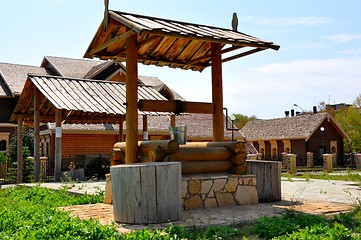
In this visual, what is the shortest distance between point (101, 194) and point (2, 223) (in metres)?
3.65

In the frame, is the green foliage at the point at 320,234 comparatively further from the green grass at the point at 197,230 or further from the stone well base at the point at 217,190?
the stone well base at the point at 217,190

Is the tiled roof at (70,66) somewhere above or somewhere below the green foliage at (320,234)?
above

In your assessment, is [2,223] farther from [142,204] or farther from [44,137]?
[44,137]

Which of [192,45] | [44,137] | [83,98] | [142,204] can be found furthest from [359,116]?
[142,204]

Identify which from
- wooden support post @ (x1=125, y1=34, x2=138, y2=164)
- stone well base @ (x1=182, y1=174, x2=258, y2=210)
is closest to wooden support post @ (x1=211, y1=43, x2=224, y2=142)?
stone well base @ (x1=182, y1=174, x2=258, y2=210)

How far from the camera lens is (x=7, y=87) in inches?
1240

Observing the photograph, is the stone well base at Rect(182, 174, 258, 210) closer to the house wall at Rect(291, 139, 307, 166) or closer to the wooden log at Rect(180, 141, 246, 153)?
the wooden log at Rect(180, 141, 246, 153)

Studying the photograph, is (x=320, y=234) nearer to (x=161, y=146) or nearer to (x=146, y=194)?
(x=146, y=194)

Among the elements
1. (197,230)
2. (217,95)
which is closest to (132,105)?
(217,95)

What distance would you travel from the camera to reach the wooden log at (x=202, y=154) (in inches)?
344

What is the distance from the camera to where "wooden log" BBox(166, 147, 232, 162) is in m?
8.75

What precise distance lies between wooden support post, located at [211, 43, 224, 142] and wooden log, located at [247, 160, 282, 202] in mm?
1293

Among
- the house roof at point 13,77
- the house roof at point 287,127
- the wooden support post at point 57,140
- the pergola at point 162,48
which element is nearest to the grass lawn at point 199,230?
the pergola at point 162,48

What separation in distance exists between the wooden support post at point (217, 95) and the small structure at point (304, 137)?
30.7m
